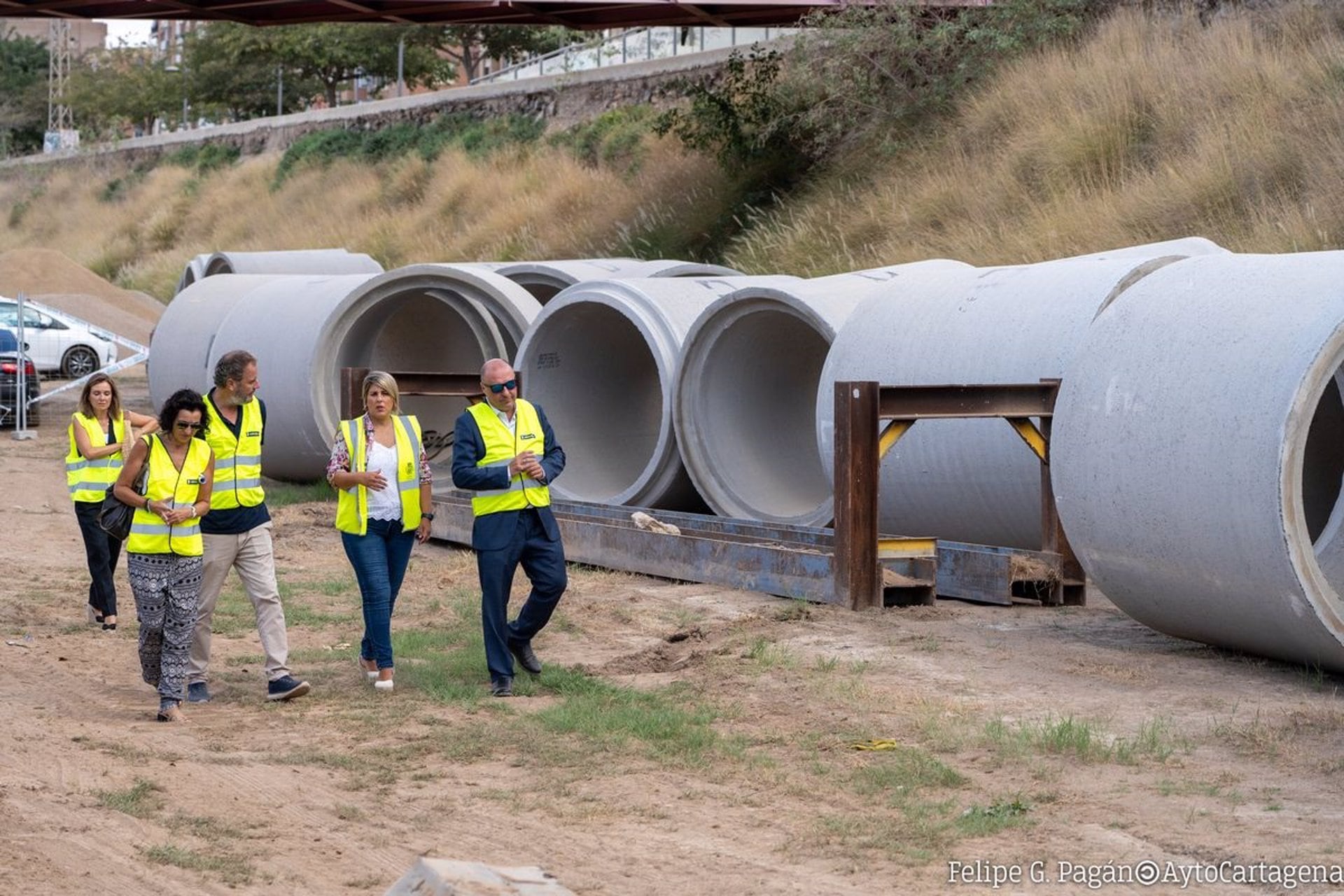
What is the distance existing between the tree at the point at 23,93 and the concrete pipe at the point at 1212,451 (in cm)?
7782

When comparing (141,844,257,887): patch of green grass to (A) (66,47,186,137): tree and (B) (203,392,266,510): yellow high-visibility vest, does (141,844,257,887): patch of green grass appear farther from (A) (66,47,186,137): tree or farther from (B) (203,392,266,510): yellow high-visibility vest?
(A) (66,47,186,137): tree

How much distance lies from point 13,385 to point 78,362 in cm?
621

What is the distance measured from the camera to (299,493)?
16609mm

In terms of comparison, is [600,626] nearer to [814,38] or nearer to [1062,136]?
[1062,136]

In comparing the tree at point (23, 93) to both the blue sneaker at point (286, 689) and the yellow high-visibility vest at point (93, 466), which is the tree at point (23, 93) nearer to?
the yellow high-visibility vest at point (93, 466)

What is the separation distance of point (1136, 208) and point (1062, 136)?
10.5 ft

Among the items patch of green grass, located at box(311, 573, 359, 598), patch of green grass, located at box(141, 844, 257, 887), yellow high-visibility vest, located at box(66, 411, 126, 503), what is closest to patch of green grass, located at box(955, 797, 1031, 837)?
patch of green grass, located at box(141, 844, 257, 887)

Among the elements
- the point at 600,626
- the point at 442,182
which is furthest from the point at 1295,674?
the point at 442,182

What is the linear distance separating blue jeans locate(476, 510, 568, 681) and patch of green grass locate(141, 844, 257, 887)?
255 cm

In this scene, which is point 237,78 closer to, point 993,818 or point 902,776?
point 902,776

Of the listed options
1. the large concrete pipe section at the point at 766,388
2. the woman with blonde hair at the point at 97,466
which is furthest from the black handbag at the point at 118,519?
the large concrete pipe section at the point at 766,388

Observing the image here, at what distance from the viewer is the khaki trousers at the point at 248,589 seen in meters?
8.01

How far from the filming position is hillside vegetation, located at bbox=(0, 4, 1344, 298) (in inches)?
716

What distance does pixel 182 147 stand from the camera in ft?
192
